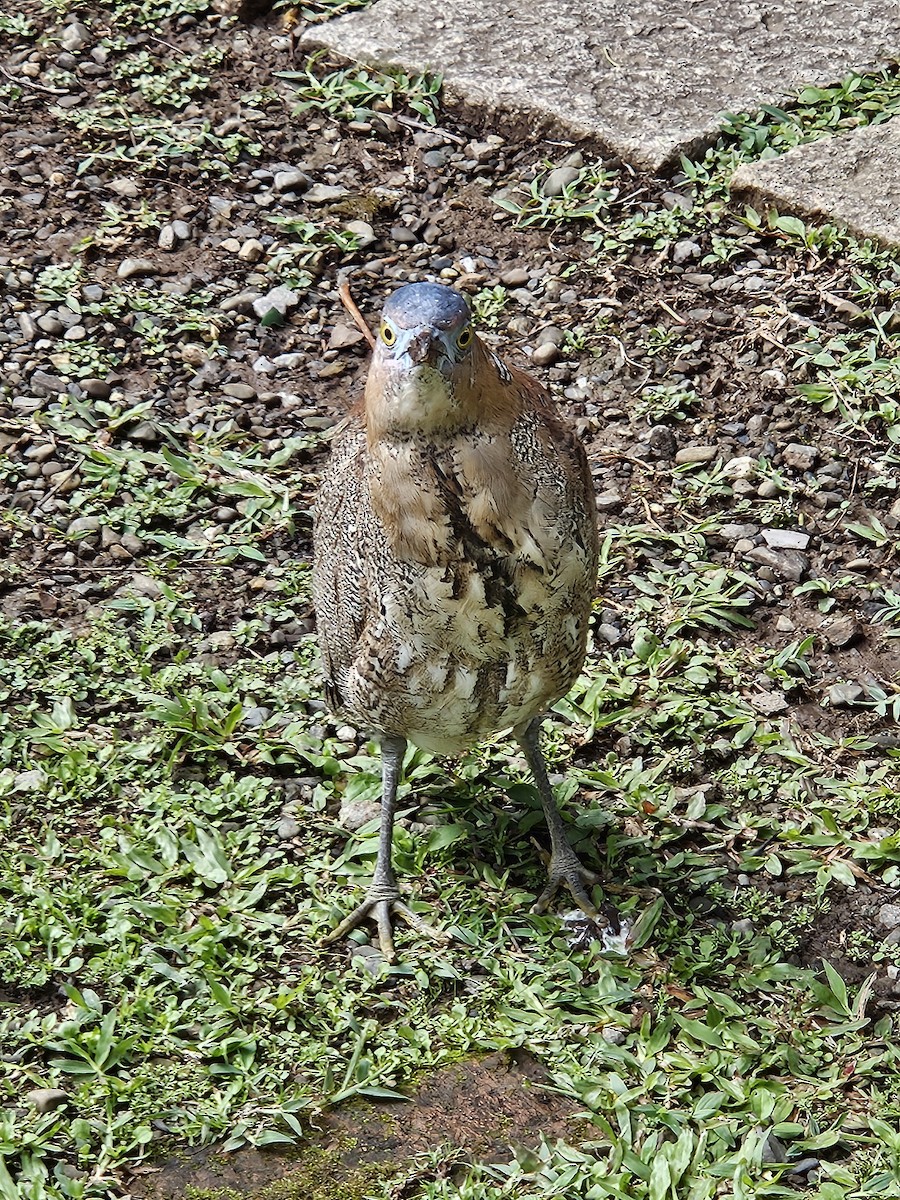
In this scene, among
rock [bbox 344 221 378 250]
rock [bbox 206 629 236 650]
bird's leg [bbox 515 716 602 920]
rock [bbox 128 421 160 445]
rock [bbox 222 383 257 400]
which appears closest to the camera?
bird's leg [bbox 515 716 602 920]

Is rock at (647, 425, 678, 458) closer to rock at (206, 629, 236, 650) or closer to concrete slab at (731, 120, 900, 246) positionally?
concrete slab at (731, 120, 900, 246)

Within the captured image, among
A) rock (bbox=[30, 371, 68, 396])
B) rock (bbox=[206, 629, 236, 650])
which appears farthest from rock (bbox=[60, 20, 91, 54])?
rock (bbox=[206, 629, 236, 650])

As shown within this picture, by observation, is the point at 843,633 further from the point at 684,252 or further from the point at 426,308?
the point at 426,308

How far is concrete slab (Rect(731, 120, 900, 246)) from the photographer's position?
619cm

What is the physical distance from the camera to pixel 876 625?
16.4ft

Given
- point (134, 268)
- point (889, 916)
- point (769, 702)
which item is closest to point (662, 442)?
point (769, 702)

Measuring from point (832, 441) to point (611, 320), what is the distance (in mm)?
1115

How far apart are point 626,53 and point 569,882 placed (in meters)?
4.41

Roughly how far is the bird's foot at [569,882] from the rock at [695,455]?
1.84 metres

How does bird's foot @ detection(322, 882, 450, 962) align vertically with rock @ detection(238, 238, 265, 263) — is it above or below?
below

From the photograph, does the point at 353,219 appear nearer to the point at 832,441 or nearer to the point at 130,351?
the point at 130,351

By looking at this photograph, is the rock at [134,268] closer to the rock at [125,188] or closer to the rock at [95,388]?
the rock at [125,188]

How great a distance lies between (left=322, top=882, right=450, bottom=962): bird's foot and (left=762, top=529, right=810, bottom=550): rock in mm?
1946

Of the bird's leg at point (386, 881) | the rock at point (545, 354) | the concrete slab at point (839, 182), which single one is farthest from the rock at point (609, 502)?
the concrete slab at point (839, 182)
